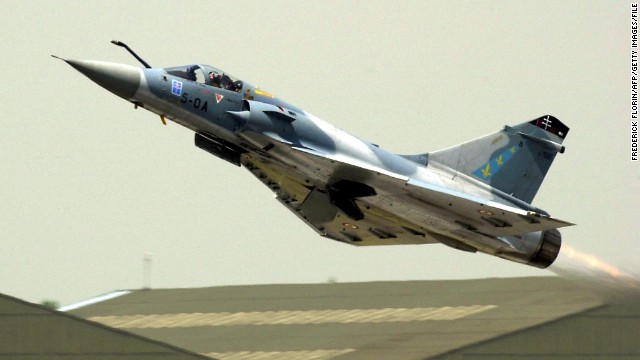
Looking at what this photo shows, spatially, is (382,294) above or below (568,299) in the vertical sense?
below

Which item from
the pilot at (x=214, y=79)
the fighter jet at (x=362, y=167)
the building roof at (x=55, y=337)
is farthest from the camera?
the building roof at (x=55, y=337)

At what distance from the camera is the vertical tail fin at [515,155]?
102 ft

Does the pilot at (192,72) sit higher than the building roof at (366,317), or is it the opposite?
the pilot at (192,72)

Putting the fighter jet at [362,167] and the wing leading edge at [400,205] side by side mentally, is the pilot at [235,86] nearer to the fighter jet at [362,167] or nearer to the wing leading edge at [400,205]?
the fighter jet at [362,167]

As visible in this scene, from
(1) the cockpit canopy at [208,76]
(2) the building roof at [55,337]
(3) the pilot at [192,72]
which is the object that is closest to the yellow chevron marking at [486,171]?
(1) the cockpit canopy at [208,76]

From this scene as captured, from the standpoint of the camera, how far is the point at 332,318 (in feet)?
119

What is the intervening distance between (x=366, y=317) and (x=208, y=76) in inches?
400

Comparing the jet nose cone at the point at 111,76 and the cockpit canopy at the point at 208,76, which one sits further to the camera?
the cockpit canopy at the point at 208,76

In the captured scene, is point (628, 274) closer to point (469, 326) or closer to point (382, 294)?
point (469, 326)

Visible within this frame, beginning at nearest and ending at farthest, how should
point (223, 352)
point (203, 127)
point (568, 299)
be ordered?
1. point (203, 127)
2. point (568, 299)
3. point (223, 352)

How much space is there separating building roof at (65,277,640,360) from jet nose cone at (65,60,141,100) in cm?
898

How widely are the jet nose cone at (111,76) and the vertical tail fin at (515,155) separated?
24.7 feet

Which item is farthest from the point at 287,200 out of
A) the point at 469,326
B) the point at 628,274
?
the point at 628,274

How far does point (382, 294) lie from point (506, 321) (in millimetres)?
6295
